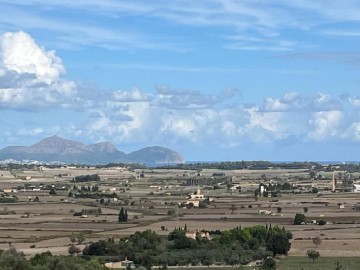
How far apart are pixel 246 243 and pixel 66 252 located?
40.2ft

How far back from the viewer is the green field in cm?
5094

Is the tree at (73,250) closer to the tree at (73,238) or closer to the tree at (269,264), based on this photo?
the tree at (73,238)

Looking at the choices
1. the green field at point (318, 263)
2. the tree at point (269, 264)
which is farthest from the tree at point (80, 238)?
the tree at point (269, 264)

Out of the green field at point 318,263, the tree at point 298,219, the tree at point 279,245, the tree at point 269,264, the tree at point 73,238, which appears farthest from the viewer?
the tree at point 298,219

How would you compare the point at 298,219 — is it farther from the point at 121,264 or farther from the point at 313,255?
the point at 121,264

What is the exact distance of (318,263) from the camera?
53281 mm

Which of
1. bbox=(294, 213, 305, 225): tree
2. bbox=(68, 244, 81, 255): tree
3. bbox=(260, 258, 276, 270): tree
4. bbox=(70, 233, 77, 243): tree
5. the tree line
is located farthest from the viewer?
bbox=(294, 213, 305, 225): tree

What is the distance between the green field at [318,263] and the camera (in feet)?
167

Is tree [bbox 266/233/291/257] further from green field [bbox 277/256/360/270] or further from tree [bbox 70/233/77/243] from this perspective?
tree [bbox 70/233/77/243]

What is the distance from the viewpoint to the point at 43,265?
140 ft

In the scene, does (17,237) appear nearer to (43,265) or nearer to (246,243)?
(246,243)

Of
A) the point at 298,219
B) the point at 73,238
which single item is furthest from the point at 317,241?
the point at 298,219

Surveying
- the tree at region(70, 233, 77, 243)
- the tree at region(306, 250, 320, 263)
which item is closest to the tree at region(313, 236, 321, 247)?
the tree at region(306, 250, 320, 263)

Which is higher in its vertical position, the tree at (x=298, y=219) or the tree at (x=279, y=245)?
the tree at (x=298, y=219)
